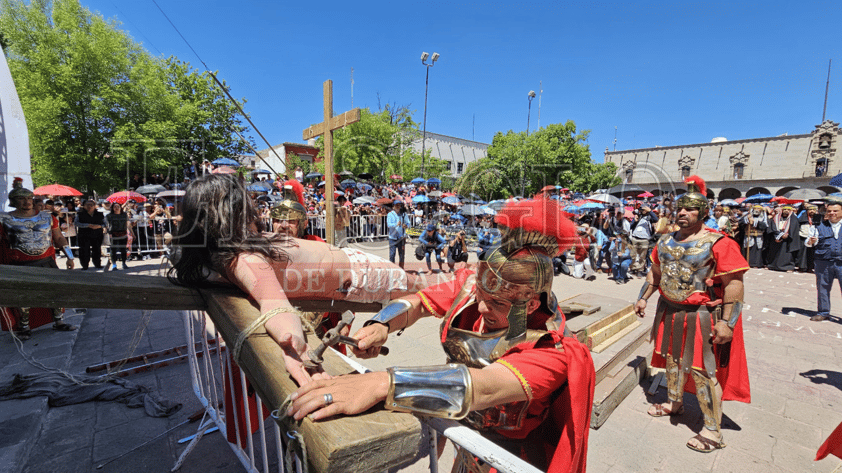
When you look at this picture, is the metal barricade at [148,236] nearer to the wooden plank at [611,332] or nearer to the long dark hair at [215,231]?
the long dark hair at [215,231]

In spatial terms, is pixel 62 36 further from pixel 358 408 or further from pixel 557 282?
pixel 358 408

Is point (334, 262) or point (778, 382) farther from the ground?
point (334, 262)

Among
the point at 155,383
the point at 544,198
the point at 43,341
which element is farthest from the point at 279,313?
the point at 43,341

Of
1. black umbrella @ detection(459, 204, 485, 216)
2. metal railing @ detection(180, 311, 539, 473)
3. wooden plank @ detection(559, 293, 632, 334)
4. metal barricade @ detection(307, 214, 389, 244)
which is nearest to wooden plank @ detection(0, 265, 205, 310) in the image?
metal railing @ detection(180, 311, 539, 473)

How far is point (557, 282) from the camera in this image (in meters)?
9.11

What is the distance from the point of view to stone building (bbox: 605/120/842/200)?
135ft

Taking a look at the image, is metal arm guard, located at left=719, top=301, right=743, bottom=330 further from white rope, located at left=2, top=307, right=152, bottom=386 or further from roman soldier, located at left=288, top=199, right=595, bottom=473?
white rope, located at left=2, top=307, right=152, bottom=386

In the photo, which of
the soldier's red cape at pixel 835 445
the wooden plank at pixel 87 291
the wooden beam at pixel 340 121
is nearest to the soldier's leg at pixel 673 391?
the soldier's red cape at pixel 835 445

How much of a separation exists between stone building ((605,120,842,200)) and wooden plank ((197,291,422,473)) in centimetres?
4574

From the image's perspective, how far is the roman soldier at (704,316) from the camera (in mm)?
2990

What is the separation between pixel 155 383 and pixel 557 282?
814 cm

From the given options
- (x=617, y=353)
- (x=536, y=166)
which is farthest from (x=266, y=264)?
(x=536, y=166)

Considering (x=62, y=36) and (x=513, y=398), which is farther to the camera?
(x=62, y=36)

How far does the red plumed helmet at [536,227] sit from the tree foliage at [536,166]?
28.0 metres
